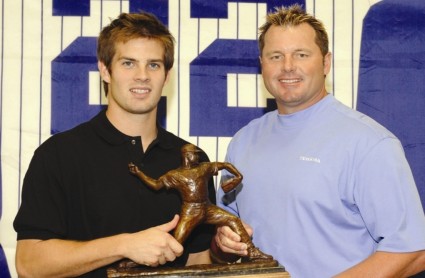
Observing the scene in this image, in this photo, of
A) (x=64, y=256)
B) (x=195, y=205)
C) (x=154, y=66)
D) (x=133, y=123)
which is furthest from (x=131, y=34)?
(x=64, y=256)

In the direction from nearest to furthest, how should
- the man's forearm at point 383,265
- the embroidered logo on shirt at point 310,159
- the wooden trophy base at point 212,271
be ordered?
the wooden trophy base at point 212,271 < the man's forearm at point 383,265 < the embroidered logo on shirt at point 310,159

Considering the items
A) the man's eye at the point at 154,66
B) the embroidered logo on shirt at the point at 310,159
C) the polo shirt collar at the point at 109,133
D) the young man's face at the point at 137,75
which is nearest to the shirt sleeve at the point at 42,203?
the polo shirt collar at the point at 109,133

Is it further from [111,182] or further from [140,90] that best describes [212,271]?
[140,90]

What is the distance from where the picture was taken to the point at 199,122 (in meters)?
2.24

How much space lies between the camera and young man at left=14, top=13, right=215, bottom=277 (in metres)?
1.46

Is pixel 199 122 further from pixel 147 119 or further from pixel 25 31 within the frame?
pixel 25 31

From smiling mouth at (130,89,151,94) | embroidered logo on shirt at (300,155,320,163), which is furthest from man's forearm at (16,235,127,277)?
embroidered logo on shirt at (300,155,320,163)

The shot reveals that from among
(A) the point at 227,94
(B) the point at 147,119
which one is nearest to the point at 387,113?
(A) the point at 227,94

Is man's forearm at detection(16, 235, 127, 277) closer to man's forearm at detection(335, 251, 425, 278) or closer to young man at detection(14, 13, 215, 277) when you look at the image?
young man at detection(14, 13, 215, 277)

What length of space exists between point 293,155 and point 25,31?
1144 mm

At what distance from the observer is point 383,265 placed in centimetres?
150

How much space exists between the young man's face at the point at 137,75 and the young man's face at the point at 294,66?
32 cm

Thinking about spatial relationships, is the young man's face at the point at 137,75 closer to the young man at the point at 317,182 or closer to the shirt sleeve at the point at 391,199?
the young man at the point at 317,182

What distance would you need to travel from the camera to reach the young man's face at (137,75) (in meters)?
1.63
